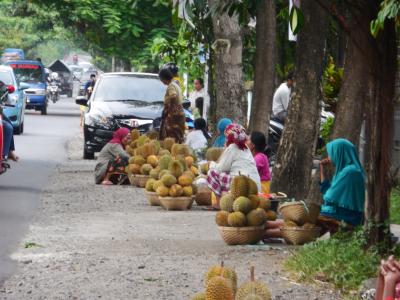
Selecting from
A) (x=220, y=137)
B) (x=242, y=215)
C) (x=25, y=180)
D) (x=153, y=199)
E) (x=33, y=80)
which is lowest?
(x=33, y=80)

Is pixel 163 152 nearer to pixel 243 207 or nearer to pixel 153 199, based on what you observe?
pixel 153 199

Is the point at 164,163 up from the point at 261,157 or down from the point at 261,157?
down

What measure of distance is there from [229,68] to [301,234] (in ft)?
25.7

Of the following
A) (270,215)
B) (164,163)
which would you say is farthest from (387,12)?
(164,163)

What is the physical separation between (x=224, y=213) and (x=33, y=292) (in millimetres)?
2794

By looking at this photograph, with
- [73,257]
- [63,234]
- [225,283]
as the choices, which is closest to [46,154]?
[63,234]

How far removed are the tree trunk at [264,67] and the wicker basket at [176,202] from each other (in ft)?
10.5

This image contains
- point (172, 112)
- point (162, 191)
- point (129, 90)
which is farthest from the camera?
point (129, 90)

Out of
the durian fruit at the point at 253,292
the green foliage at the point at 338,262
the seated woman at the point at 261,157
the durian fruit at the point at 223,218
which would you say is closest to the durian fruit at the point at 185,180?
the seated woman at the point at 261,157

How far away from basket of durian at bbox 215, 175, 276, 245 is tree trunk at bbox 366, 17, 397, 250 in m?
1.70

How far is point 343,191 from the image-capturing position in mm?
10578

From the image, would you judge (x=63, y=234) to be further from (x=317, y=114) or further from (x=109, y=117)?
(x=109, y=117)

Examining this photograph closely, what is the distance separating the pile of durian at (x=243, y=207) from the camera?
35.6 feet

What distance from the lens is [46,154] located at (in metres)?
24.9
